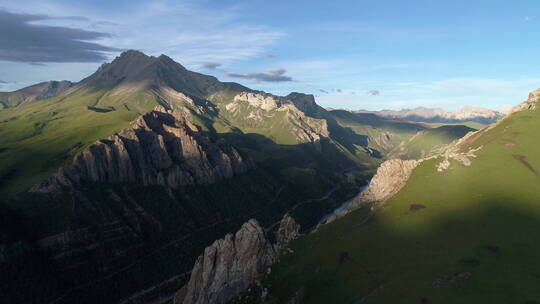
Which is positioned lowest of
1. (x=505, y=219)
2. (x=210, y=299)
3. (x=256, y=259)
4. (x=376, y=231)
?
(x=210, y=299)

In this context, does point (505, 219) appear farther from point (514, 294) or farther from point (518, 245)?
point (514, 294)

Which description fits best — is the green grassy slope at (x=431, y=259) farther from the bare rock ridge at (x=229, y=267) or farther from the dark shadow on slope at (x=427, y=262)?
the bare rock ridge at (x=229, y=267)

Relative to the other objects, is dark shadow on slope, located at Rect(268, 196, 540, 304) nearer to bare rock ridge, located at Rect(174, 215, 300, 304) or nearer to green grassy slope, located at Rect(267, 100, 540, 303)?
green grassy slope, located at Rect(267, 100, 540, 303)

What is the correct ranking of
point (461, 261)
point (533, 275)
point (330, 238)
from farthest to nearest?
point (330, 238)
point (461, 261)
point (533, 275)

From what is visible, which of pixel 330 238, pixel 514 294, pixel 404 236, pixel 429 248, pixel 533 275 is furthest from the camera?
pixel 330 238

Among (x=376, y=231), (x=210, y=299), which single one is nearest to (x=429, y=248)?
(x=376, y=231)
